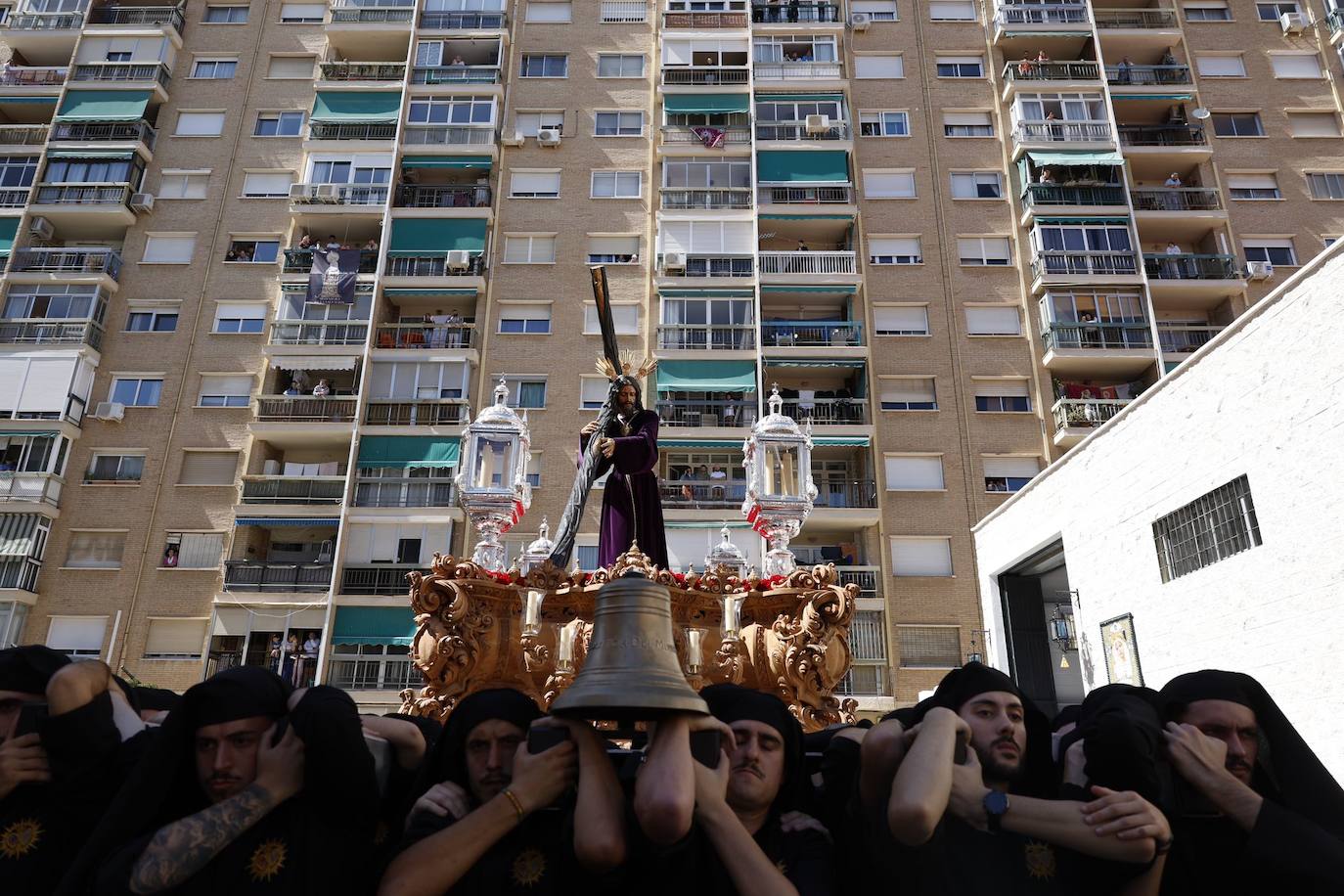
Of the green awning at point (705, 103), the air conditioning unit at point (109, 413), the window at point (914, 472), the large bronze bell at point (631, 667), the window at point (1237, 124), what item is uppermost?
the green awning at point (705, 103)

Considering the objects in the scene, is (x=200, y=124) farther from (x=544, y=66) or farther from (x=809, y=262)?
(x=809, y=262)

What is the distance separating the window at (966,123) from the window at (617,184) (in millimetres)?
12069

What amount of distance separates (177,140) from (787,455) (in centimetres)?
3477

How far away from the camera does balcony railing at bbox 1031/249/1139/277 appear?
3186 centimetres

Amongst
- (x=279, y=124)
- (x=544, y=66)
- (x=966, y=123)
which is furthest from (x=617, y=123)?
(x=966, y=123)

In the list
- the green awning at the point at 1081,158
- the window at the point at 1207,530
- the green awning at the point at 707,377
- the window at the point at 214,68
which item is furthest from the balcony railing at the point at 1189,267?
the window at the point at 214,68

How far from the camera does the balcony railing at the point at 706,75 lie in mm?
35656

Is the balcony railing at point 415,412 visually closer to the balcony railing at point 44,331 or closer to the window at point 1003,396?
the balcony railing at point 44,331

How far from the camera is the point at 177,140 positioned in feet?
118

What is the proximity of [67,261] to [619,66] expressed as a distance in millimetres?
22174

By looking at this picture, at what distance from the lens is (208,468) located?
31375mm

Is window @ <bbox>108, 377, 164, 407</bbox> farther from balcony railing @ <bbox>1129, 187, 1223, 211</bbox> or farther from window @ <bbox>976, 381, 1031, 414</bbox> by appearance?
balcony railing @ <bbox>1129, 187, 1223, 211</bbox>

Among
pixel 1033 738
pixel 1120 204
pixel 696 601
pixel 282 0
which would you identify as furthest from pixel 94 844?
pixel 282 0

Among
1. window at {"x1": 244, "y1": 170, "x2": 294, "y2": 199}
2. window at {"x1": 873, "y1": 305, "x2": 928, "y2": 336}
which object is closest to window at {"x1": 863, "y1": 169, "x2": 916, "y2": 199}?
window at {"x1": 873, "y1": 305, "x2": 928, "y2": 336}
